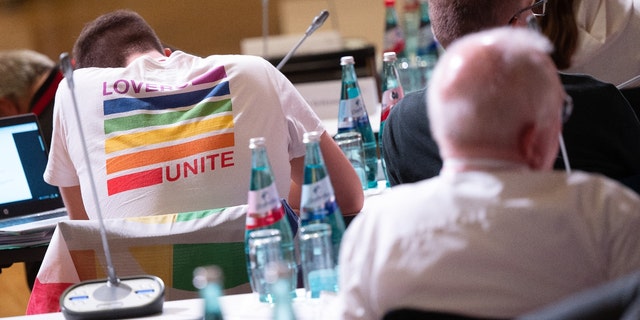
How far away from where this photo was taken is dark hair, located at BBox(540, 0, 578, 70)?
2793 mm

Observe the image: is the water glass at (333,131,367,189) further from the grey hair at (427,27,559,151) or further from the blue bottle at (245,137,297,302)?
the grey hair at (427,27,559,151)

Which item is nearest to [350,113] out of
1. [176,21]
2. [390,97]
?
[390,97]

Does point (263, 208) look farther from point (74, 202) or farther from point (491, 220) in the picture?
point (74, 202)

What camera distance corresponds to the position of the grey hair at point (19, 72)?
158 inches

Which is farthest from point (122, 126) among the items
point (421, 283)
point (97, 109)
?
point (421, 283)

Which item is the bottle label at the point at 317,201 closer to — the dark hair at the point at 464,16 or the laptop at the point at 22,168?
the dark hair at the point at 464,16

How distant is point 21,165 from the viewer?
3.26 m

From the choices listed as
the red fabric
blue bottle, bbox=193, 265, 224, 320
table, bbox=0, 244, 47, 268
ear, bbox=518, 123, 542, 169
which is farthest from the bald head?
table, bbox=0, 244, 47, 268

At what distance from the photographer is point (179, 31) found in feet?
27.2

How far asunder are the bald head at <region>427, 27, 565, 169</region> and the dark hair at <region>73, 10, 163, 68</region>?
1.60 m

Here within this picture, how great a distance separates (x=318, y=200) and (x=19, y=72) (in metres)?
2.59

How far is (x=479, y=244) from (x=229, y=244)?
93 centimetres

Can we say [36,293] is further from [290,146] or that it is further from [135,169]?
[290,146]

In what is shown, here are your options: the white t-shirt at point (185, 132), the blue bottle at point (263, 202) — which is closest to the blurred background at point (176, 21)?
the white t-shirt at point (185, 132)
